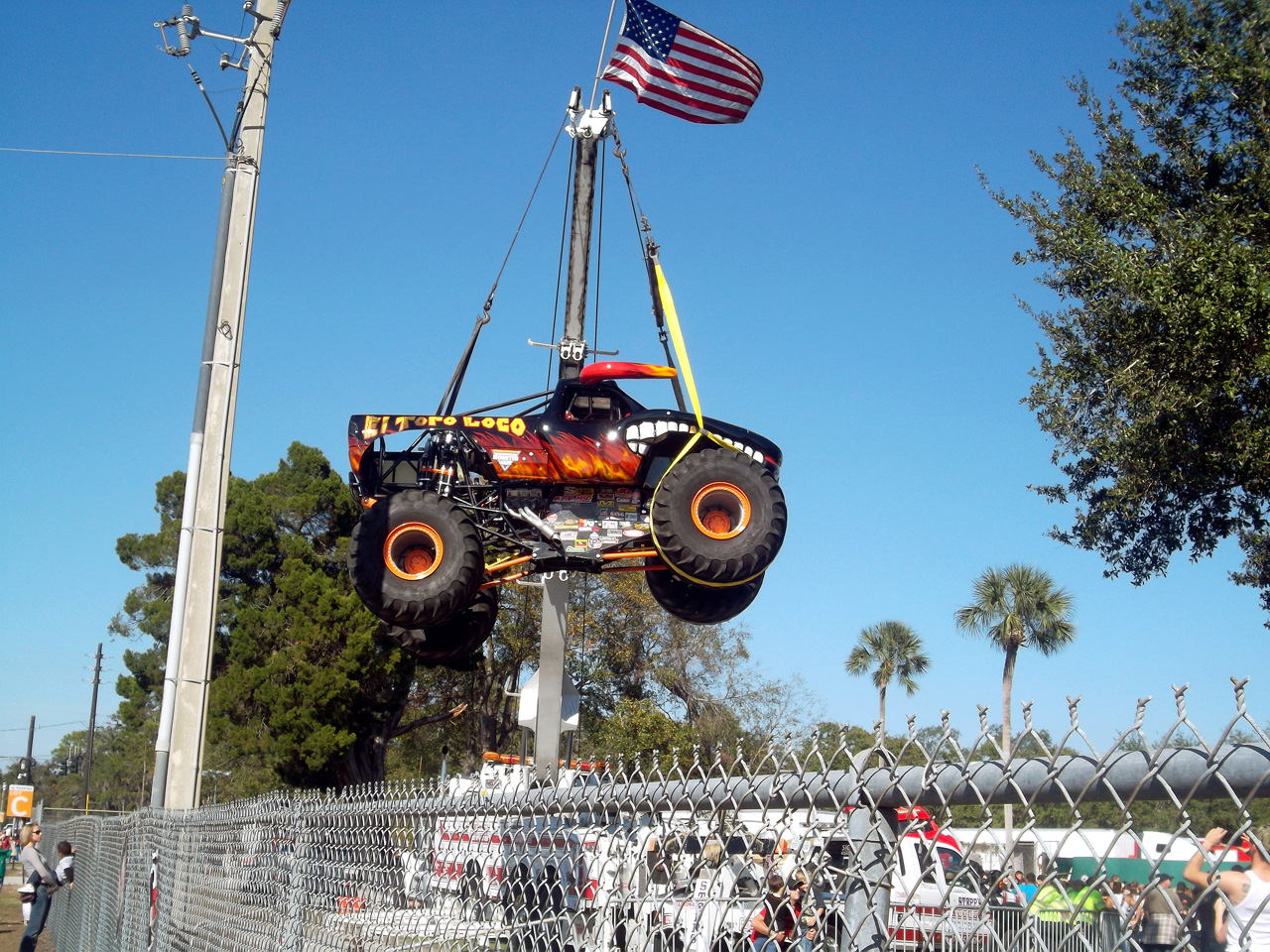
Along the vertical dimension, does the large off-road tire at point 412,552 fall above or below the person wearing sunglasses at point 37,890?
above

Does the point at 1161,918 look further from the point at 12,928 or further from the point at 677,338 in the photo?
the point at 12,928

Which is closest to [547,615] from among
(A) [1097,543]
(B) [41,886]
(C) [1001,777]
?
(B) [41,886]

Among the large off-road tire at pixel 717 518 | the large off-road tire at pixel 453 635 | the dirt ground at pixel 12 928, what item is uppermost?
the large off-road tire at pixel 717 518

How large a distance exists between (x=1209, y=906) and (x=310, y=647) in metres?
27.9

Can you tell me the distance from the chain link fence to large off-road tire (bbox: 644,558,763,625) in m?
5.61

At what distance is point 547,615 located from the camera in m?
11.2

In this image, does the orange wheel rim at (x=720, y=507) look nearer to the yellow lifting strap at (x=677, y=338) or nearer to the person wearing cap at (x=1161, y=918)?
the yellow lifting strap at (x=677, y=338)

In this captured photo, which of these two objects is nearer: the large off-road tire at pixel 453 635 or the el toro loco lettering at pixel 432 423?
the el toro loco lettering at pixel 432 423

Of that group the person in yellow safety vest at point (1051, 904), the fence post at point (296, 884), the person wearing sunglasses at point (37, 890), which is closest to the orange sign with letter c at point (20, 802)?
the person wearing sunglasses at point (37, 890)

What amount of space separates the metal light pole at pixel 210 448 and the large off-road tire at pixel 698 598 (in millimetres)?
3786

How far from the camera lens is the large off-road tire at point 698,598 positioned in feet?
33.9

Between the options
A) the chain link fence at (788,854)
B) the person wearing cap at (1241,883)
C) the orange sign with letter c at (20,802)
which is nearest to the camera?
the person wearing cap at (1241,883)

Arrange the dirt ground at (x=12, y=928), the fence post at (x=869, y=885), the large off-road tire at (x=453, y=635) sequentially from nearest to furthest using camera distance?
the fence post at (x=869, y=885) → the large off-road tire at (x=453, y=635) → the dirt ground at (x=12, y=928)

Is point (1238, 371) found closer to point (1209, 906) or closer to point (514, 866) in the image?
point (514, 866)
